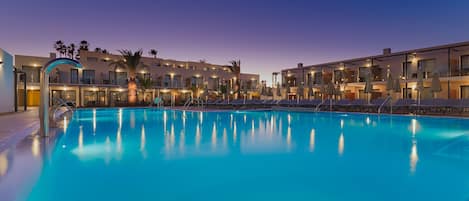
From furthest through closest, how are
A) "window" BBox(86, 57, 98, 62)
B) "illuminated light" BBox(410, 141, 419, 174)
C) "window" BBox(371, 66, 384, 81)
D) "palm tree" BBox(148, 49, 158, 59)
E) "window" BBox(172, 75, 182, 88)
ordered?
"palm tree" BBox(148, 49, 158, 59) → "window" BBox(172, 75, 182, 88) → "window" BBox(86, 57, 98, 62) → "window" BBox(371, 66, 384, 81) → "illuminated light" BBox(410, 141, 419, 174)

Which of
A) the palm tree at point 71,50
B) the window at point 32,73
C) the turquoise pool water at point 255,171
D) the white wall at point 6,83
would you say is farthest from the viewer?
the palm tree at point 71,50

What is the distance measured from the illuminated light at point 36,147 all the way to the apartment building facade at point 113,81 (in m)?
20.0

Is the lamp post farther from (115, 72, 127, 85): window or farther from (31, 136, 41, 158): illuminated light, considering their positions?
(115, 72, 127, 85): window

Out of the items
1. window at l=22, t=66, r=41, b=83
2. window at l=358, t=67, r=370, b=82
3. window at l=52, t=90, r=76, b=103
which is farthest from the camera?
window at l=52, t=90, r=76, b=103

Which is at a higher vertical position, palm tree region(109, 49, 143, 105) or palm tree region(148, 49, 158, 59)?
palm tree region(148, 49, 158, 59)

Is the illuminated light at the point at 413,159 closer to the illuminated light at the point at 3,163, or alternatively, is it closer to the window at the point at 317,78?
the illuminated light at the point at 3,163

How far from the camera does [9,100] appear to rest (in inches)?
613

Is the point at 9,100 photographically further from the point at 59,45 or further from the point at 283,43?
the point at 59,45

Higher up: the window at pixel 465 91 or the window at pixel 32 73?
the window at pixel 32 73

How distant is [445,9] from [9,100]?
25958 millimetres

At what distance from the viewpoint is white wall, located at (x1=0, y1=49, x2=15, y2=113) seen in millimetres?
14065

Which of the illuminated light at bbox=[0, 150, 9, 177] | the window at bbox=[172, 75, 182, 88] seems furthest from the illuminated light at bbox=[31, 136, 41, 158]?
the window at bbox=[172, 75, 182, 88]

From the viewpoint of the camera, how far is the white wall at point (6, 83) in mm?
14065

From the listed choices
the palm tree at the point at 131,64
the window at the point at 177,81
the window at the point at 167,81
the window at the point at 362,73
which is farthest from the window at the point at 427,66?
the window at the point at 167,81
